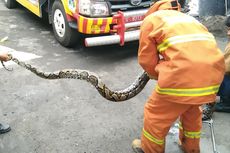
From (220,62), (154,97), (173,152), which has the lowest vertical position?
(173,152)

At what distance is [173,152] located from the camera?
372 cm

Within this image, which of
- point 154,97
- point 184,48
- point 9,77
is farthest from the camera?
point 9,77

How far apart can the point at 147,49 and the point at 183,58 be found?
370mm

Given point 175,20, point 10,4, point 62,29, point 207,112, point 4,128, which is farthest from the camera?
point 10,4

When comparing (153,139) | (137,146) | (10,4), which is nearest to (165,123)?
(153,139)

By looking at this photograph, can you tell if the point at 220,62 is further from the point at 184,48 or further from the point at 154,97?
the point at 154,97

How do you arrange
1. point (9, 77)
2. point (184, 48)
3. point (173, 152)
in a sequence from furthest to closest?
point (9, 77), point (173, 152), point (184, 48)

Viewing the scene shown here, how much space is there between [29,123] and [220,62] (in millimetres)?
2376

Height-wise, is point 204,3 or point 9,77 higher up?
point 204,3

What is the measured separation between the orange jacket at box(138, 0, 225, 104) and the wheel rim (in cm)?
344

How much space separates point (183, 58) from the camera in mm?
2873

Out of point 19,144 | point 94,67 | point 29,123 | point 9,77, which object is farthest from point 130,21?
point 19,144

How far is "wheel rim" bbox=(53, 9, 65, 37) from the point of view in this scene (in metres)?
6.26

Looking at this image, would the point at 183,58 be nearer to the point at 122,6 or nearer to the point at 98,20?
the point at 98,20
